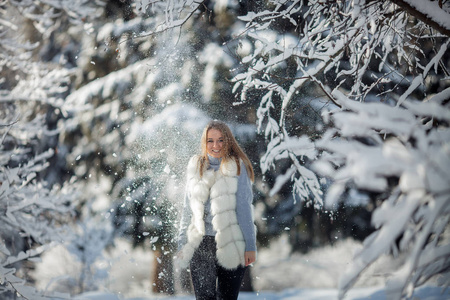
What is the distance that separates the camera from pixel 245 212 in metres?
2.29

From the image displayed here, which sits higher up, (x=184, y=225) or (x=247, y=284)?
(x=184, y=225)

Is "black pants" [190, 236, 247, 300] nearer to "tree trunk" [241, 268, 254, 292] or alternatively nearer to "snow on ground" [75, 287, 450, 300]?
"snow on ground" [75, 287, 450, 300]

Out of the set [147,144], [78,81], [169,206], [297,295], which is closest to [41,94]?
[78,81]

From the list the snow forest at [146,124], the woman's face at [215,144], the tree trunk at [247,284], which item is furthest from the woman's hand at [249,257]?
the tree trunk at [247,284]

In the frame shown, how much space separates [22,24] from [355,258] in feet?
20.8

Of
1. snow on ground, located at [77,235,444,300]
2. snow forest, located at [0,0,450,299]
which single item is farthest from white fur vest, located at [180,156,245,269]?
snow on ground, located at [77,235,444,300]

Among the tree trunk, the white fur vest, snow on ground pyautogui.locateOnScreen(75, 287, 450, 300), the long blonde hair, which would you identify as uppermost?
the long blonde hair

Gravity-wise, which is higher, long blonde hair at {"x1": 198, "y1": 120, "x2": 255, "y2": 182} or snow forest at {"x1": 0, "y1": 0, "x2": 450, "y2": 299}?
long blonde hair at {"x1": 198, "y1": 120, "x2": 255, "y2": 182}

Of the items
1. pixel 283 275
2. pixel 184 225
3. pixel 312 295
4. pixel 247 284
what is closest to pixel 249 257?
pixel 184 225

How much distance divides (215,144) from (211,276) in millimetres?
867

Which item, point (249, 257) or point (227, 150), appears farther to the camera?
point (227, 150)

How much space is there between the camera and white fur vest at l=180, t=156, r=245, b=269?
7.30 feet

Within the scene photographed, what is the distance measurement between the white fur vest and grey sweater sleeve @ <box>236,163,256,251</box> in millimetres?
28

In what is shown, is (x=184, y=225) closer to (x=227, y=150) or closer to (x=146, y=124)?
(x=227, y=150)
